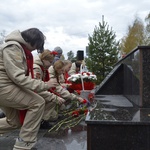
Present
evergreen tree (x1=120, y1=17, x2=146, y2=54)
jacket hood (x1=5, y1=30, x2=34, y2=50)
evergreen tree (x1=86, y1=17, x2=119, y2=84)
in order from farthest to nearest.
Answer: evergreen tree (x1=120, y1=17, x2=146, y2=54) < evergreen tree (x1=86, y1=17, x2=119, y2=84) < jacket hood (x1=5, y1=30, x2=34, y2=50)

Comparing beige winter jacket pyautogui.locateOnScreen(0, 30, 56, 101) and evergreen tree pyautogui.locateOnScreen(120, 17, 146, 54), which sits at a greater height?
evergreen tree pyautogui.locateOnScreen(120, 17, 146, 54)

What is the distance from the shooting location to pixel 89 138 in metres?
2.91

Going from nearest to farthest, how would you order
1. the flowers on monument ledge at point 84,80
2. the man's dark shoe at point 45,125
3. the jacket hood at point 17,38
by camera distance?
the jacket hood at point 17,38
the man's dark shoe at point 45,125
the flowers on monument ledge at point 84,80

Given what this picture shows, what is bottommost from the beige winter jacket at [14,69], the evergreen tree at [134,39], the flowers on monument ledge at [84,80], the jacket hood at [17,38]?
the flowers on monument ledge at [84,80]

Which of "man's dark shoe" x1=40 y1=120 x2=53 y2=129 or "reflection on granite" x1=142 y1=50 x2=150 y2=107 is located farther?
"man's dark shoe" x1=40 y1=120 x2=53 y2=129

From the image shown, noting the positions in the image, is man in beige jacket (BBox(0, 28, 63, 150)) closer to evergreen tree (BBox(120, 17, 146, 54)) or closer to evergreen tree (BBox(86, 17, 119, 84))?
evergreen tree (BBox(86, 17, 119, 84))

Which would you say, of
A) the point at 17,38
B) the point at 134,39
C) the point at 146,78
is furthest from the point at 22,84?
the point at 134,39

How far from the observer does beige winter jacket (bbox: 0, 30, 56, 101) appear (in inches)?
113

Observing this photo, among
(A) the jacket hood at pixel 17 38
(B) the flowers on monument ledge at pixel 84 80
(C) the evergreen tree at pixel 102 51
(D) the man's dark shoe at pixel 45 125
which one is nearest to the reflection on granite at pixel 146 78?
(A) the jacket hood at pixel 17 38

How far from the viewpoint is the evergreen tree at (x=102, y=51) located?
15.9 metres

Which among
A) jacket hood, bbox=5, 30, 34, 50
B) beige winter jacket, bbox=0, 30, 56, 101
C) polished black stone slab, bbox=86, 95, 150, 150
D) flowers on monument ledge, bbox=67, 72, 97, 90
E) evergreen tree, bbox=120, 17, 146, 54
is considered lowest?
polished black stone slab, bbox=86, 95, 150, 150

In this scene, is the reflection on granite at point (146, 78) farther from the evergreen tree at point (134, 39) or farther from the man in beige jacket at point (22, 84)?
the evergreen tree at point (134, 39)

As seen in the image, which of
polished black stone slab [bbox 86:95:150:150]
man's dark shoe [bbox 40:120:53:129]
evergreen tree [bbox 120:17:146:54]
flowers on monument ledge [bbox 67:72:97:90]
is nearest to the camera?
polished black stone slab [bbox 86:95:150:150]

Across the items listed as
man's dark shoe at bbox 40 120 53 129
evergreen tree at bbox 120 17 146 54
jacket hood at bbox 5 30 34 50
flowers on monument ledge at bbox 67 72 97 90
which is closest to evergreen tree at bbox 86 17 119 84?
flowers on monument ledge at bbox 67 72 97 90
